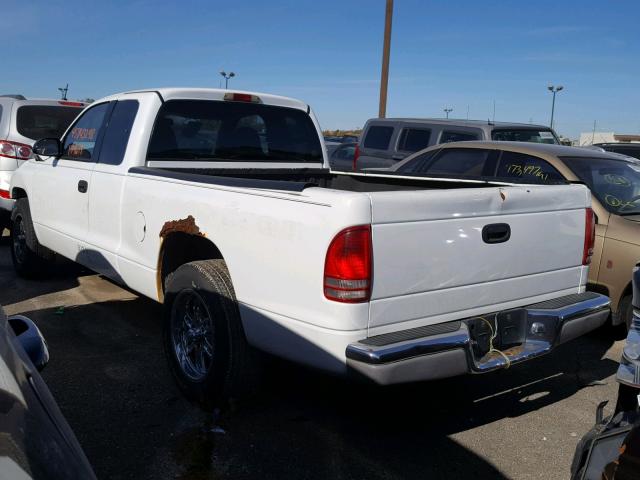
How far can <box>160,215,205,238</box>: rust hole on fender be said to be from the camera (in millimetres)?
4020

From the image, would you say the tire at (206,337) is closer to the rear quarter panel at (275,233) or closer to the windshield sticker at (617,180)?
the rear quarter panel at (275,233)

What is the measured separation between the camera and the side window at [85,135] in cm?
559

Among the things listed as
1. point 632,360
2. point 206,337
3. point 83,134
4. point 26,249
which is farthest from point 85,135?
point 632,360

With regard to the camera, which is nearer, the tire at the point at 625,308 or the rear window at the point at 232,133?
the rear window at the point at 232,133

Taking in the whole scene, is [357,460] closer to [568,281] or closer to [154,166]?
[568,281]

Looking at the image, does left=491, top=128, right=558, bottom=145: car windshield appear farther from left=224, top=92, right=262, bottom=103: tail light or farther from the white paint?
the white paint

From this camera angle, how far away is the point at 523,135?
1110cm

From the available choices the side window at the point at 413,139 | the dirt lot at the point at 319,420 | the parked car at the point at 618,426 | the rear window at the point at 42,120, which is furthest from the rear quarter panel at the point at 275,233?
the side window at the point at 413,139

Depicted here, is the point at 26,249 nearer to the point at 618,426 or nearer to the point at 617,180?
the point at 617,180

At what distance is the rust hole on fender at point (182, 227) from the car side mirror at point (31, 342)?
1759 mm

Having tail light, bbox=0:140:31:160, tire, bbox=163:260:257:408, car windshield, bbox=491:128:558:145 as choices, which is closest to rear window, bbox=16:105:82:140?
tail light, bbox=0:140:31:160

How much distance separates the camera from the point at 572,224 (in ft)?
13.3

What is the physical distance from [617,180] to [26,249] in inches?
230

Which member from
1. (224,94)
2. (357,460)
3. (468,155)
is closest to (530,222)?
(357,460)
